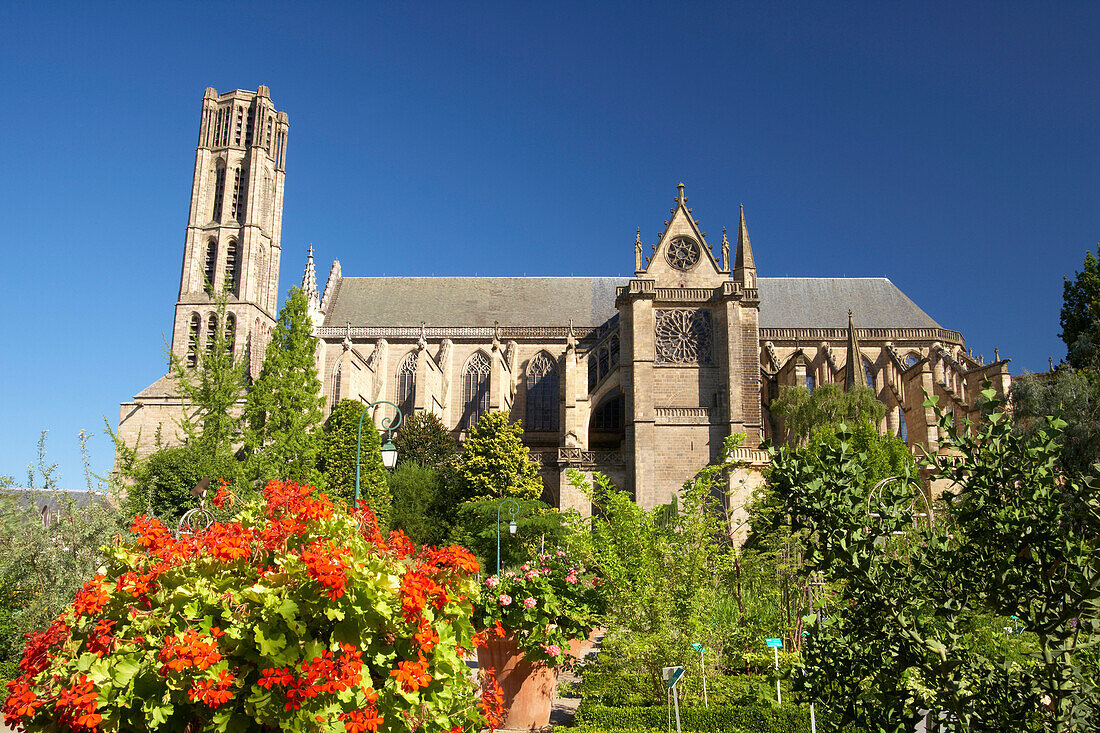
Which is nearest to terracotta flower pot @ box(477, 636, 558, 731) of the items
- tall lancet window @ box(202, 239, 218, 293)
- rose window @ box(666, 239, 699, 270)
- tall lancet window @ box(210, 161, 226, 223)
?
rose window @ box(666, 239, 699, 270)

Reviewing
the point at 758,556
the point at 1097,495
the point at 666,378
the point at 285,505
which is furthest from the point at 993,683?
the point at 666,378

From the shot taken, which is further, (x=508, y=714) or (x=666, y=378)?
(x=666, y=378)

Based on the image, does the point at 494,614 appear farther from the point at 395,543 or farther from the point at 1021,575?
the point at 1021,575

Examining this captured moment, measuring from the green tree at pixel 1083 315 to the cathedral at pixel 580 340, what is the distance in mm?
2953

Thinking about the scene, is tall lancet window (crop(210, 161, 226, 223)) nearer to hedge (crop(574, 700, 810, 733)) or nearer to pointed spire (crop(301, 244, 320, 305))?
pointed spire (crop(301, 244, 320, 305))

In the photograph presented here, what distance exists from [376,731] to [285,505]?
5.19ft

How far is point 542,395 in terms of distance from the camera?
43281 millimetres

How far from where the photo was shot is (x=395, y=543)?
17.9ft

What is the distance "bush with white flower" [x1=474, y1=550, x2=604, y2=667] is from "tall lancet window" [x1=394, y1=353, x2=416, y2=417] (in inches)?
1312

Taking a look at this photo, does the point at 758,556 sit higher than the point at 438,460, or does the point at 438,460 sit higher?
the point at 438,460

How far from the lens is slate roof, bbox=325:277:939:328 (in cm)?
4462

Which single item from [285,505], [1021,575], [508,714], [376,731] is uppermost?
[285,505]

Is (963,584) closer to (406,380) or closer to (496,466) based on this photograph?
(496,466)

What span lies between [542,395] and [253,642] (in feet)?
128
